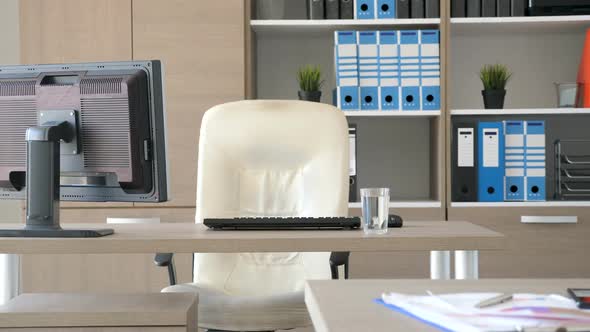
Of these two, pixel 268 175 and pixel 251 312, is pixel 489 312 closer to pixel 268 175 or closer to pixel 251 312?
pixel 251 312

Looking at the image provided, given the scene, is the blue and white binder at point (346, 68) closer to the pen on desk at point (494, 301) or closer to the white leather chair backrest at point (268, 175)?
the white leather chair backrest at point (268, 175)

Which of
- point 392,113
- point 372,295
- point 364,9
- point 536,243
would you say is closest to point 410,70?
point 392,113

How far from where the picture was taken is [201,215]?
2422 mm

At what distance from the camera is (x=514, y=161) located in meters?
3.33

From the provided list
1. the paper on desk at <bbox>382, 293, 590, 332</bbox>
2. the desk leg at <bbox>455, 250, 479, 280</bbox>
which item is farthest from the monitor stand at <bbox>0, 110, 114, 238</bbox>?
the paper on desk at <bbox>382, 293, 590, 332</bbox>

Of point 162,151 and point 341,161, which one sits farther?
point 341,161

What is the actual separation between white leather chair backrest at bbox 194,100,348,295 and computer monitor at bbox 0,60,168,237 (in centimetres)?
55

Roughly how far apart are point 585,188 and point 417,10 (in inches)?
41.7

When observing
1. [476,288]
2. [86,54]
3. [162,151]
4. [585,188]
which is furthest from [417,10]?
[476,288]

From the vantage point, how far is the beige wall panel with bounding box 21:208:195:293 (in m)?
3.29

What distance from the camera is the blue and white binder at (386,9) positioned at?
3.35 meters

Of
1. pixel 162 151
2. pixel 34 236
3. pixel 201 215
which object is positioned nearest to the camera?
pixel 34 236

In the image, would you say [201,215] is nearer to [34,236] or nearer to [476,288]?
[34,236]

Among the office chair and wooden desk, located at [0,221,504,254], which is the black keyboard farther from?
the office chair
